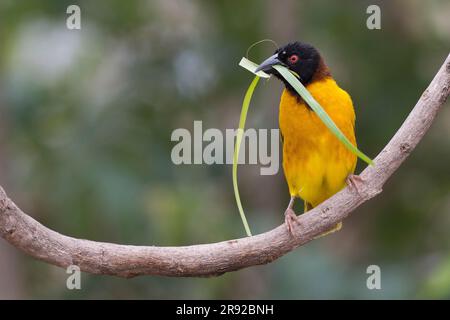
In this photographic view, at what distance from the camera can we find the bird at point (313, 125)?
14.0 ft

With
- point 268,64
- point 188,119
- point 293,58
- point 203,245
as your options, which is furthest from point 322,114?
point 188,119

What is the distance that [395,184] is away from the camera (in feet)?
24.1

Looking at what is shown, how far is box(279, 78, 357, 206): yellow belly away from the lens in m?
4.27

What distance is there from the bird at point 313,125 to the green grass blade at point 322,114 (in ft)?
1.11

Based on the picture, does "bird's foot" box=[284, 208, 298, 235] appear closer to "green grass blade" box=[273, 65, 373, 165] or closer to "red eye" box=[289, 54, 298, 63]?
"green grass blade" box=[273, 65, 373, 165]

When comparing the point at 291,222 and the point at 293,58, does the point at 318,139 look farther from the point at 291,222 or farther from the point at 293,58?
the point at 291,222

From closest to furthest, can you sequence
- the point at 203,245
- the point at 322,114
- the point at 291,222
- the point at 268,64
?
the point at 322,114
the point at 203,245
the point at 291,222
the point at 268,64

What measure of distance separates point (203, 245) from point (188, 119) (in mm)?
3681

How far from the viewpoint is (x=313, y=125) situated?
4.26 m

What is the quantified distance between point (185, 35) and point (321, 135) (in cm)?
321

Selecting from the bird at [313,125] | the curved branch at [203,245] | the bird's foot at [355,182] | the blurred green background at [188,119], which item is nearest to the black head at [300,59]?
the bird at [313,125]

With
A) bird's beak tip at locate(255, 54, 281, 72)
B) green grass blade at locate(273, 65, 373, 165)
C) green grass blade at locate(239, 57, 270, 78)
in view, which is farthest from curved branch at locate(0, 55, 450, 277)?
bird's beak tip at locate(255, 54, 281, 72)

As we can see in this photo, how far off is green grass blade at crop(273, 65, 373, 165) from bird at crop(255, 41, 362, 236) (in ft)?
1.11

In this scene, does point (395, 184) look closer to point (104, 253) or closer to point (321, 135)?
point (321, 135)
